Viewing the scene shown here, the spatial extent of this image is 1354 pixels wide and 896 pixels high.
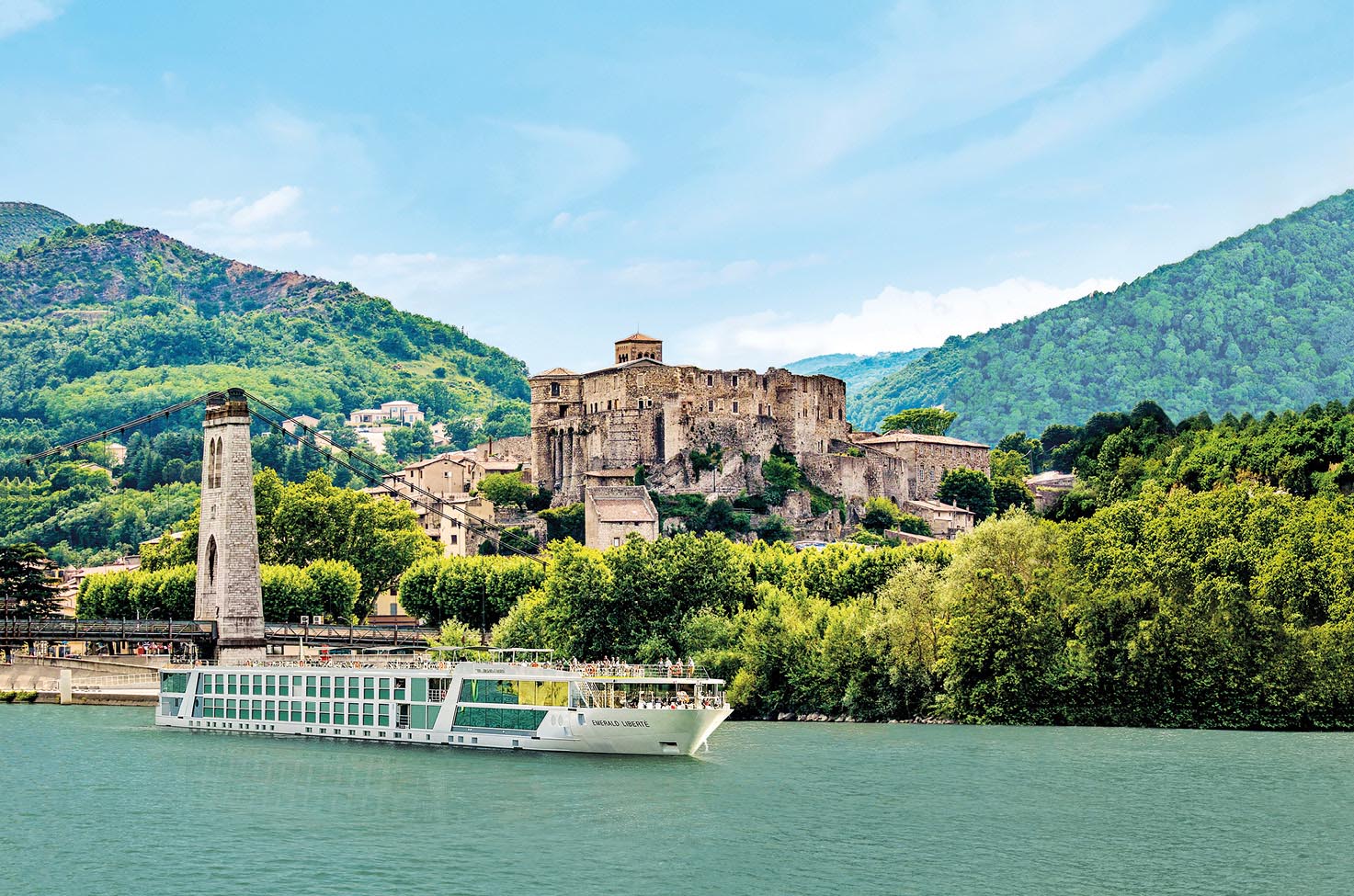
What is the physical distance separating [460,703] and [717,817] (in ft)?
45.2

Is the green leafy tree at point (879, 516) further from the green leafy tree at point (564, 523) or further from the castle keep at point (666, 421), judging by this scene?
the green leafy tree at point (564, 523)

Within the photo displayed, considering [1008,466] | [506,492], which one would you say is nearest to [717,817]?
[506,492]

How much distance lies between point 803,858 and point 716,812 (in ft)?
14.8

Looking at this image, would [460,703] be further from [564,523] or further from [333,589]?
[564,523]

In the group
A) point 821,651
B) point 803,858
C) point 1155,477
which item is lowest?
point 803,858

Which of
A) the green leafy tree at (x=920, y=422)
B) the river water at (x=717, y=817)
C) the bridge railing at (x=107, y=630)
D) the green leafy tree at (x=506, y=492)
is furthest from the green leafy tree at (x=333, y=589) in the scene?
the green leafy tree at (x=920, y=422)

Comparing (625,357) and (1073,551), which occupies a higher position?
(625,357)

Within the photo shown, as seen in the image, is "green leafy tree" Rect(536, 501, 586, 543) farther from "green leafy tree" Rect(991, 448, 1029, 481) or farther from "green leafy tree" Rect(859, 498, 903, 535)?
"green leafy tree" Rect(991, 448, 1029, 481)

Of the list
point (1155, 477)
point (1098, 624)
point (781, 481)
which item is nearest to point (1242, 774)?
point (1098, 624)

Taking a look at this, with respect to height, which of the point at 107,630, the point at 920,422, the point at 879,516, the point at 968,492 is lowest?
the point at 107,630

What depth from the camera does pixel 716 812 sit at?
33.8 metres

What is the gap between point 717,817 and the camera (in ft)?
109

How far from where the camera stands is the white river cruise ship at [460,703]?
139 ft

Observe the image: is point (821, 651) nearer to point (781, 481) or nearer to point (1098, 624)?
point (1098, 624)
